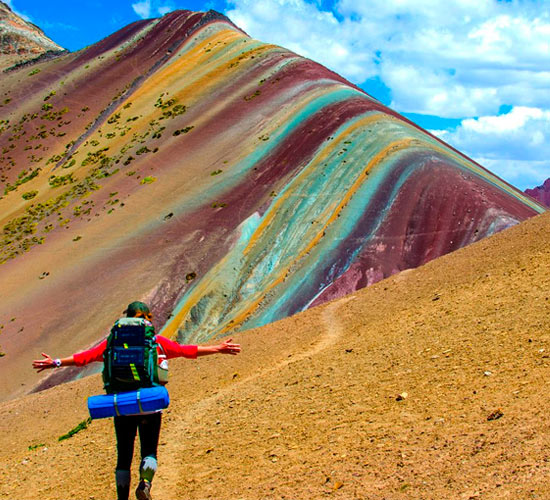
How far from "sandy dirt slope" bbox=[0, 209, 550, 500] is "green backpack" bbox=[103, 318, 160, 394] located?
183 cm

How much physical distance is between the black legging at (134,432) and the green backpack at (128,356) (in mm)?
398

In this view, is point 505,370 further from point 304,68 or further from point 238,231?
point 304,68

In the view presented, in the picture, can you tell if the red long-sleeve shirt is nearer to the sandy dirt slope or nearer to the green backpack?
the green backpack

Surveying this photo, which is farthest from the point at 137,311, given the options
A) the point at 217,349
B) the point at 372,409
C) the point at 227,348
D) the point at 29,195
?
the point at 29,195

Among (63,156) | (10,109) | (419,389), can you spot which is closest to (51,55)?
(10,109)

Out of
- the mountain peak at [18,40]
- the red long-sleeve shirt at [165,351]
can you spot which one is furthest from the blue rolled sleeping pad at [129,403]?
the mountain peak at [18,40]

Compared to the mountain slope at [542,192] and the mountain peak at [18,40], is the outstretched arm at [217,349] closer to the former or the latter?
the mountain peak at [18,40]

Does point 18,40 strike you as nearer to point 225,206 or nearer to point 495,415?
point 225,206

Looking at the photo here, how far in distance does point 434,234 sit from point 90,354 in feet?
59.7

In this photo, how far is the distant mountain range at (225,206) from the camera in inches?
894

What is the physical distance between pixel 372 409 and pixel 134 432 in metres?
3.23

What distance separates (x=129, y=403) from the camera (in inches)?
223

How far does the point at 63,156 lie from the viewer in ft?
142

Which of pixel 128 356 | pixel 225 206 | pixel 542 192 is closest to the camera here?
pixel 128 356
